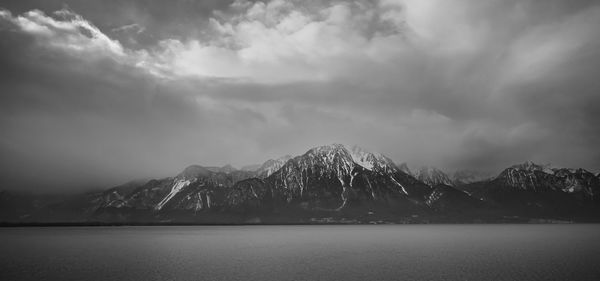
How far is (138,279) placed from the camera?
70875 millimetres

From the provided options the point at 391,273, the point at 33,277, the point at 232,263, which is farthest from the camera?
the point at 232,263

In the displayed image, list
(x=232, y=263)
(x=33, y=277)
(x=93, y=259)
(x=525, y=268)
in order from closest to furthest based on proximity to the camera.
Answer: (x=33, y=277), (x=525, y=268), (x=232, y=263), (x=93, y=259)

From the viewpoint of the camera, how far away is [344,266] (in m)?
88.1

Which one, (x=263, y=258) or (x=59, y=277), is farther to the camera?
(x=263, y=258)

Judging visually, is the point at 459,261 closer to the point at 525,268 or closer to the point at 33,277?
the point at 525,268

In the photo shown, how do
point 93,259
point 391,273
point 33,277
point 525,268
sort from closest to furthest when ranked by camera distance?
point 33,277
point 391,273
point 525,268
point 93,259

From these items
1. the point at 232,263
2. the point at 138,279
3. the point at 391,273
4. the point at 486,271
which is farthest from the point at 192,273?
the point at 486,271

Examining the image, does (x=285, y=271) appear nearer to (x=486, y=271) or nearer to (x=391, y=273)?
(x=391, y=273)

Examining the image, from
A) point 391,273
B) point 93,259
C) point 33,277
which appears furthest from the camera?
point 93,259

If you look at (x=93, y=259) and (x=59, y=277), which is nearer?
(x=59, y=277)

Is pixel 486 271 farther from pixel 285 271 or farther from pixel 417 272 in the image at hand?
pixel 285 271

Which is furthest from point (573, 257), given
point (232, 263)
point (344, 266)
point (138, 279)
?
point (138, 279)

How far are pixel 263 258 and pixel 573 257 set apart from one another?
254ft

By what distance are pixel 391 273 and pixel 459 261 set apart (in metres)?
28.4
